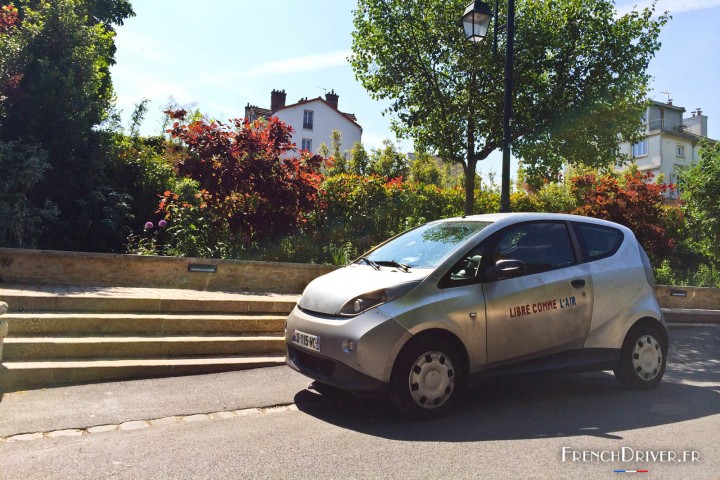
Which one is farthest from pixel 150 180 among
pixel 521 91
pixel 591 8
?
pixel 591 8

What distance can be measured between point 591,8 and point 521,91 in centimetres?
207

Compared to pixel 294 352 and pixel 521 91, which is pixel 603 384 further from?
pixel 521 91

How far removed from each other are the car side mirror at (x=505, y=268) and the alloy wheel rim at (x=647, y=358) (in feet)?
5.76

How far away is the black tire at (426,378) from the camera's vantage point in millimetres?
4387

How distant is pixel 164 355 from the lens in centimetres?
598

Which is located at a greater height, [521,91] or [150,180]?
[521,91]

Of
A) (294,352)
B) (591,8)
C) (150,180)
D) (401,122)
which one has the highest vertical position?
(591,8)

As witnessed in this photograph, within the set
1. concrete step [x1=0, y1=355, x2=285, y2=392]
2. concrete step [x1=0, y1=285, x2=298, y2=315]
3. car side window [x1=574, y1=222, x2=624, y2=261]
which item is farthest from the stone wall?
car side window [x1=574, y1=222, x2=624, y2=261]

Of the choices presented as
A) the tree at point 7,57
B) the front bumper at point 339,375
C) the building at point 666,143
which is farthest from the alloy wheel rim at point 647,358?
the building at point 666,143

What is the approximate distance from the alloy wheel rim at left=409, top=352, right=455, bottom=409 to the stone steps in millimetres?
2317

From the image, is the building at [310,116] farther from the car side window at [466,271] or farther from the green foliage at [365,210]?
the car side window at [466,271]

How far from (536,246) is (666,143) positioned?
49851 mm

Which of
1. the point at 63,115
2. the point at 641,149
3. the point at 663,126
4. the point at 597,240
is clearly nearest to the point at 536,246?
the point at 597,240

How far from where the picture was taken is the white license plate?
462 cm
